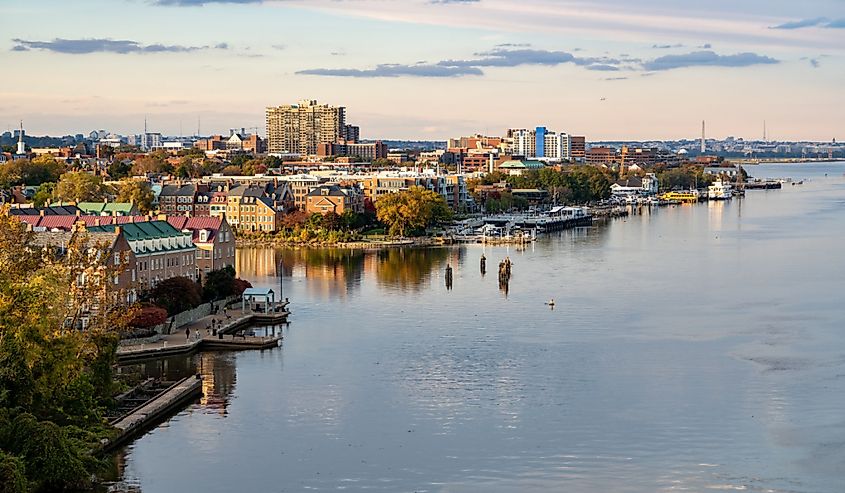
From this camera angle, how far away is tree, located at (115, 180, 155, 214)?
1721 inches

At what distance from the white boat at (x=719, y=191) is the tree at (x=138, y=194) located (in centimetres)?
4442

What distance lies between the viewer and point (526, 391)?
18031 mm

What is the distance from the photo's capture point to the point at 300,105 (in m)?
126

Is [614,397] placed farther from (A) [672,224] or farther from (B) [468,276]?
(A) [672,224]

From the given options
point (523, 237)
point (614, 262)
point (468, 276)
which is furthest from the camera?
point (523, 237)

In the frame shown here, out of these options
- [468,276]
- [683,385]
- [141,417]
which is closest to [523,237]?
[468,276]

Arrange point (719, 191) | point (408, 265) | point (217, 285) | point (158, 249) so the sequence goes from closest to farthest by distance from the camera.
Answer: point (158, 249) → point (217, 285) → point (408, 265) → point (719, 191)

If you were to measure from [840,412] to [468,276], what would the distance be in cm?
1715

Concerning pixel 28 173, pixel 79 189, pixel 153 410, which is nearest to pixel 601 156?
pixel 28 173

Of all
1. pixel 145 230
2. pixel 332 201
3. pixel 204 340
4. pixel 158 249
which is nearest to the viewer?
pixel 204 340

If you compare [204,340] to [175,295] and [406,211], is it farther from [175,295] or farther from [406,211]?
[406,211]

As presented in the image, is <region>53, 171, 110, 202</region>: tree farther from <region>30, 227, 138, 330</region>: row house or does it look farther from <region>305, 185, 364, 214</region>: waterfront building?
<region>30, 227, 138, 330</region>: row house

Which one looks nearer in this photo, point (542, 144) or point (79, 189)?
point (79, 189)

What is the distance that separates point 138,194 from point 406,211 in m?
9.33
